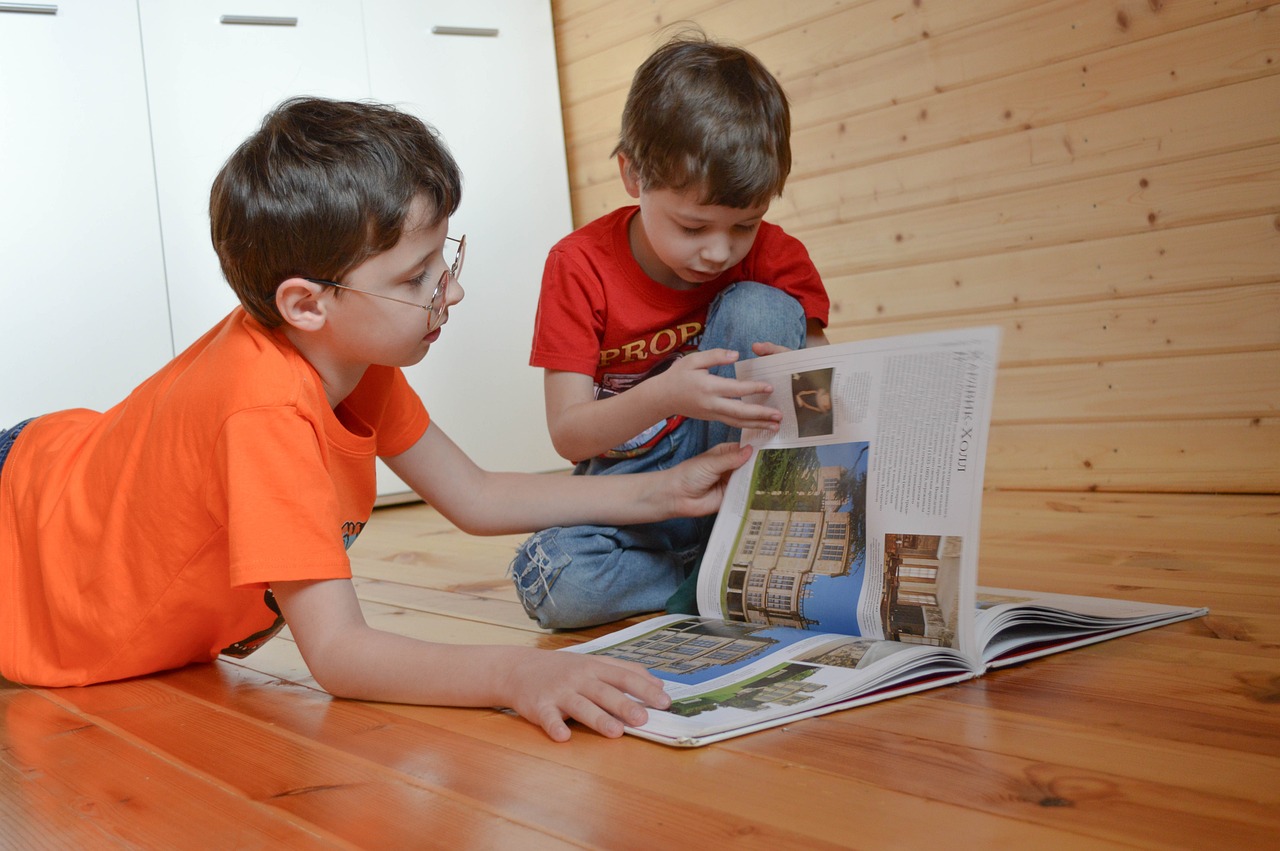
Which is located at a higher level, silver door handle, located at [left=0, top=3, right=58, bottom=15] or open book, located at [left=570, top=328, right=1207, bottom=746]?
silver door handle, located at [left=0, top=3, right=58, bottom=15]

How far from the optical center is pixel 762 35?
2.46 metres

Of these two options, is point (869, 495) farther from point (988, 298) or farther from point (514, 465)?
point (514, 465)

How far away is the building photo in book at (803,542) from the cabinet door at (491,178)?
1808 millimetres

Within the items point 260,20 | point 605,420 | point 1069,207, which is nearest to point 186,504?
point 605,420

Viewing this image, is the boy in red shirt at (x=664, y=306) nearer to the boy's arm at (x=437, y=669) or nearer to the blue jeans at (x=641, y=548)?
the blue jeans at (x=641, y=548)

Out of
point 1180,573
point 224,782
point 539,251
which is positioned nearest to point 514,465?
point 539,251

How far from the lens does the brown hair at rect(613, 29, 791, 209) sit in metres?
1.16

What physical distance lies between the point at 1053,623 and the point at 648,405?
0.43 meters

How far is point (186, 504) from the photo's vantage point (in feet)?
3.35

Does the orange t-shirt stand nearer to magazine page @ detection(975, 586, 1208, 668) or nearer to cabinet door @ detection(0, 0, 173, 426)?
magazine page @ detection(975, 586, 1208, 668)

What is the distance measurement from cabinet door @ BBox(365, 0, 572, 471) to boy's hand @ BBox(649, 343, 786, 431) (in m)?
1.79

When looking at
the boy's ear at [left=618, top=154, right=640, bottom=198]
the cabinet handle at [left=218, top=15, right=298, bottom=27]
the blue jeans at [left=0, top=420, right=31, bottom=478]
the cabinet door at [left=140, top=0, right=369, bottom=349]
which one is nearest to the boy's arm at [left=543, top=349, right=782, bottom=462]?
the boy's ear at [left=618, top=154, right=640, bottom=198]

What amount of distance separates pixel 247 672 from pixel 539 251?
1.92 meters

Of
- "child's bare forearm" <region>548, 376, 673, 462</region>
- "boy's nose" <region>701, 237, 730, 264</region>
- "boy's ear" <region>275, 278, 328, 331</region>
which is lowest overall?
"child's bare forearm" <region>548, 376, 673, 462</region>
